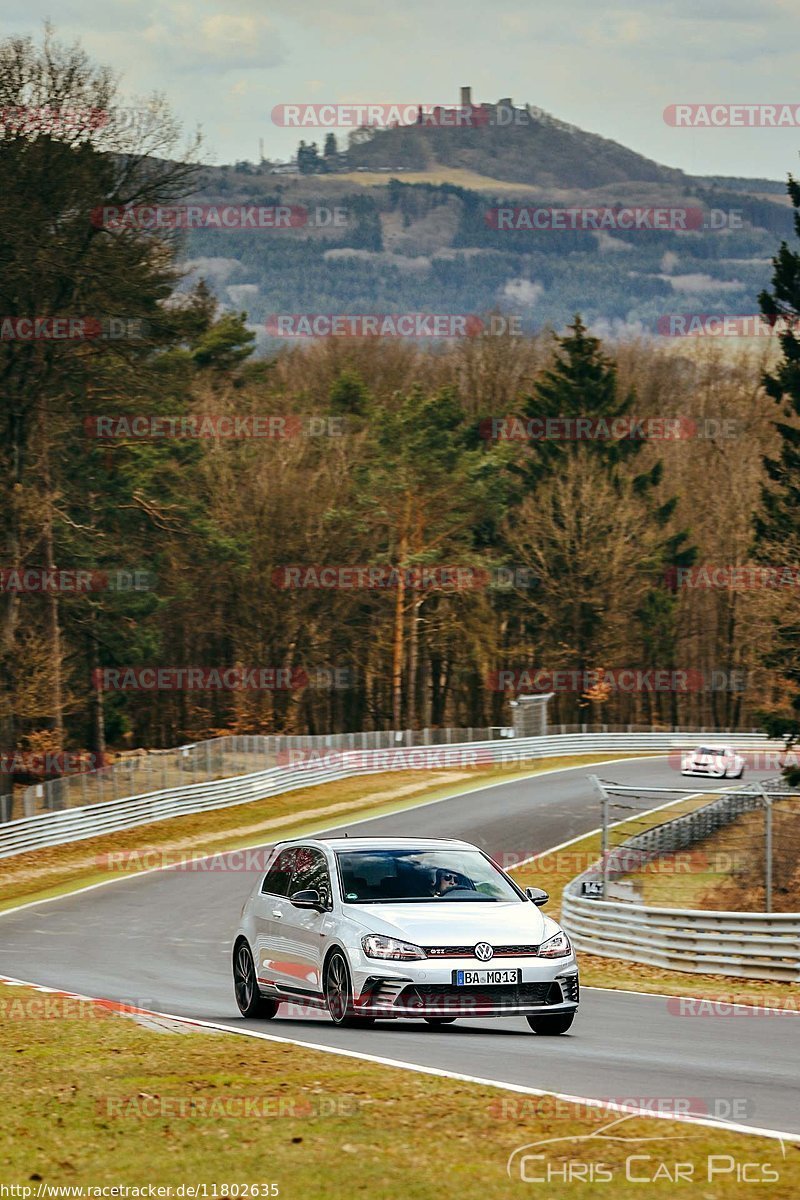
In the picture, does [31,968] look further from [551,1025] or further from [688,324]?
[688,324]

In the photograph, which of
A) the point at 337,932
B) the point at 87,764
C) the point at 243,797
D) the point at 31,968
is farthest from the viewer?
the point at 87,764

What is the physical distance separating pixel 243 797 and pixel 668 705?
46.1 meters

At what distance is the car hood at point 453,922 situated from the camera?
A: 13.0 meters

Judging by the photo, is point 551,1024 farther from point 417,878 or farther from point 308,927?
point 308,927

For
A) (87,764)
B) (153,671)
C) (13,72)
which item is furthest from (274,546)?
(13,72)

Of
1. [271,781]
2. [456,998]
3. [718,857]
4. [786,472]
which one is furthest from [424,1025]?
[271,781]

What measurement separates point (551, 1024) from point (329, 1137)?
5.18 metres

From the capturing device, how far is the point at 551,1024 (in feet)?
44.2

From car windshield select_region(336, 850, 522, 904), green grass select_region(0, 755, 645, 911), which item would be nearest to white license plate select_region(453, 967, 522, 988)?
car windshield select_region(336, 850, 522, 904)

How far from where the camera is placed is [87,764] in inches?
2328

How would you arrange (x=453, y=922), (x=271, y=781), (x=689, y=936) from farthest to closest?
(x=271, y=781) → (x=689, y=936) → (x=453, y=922)

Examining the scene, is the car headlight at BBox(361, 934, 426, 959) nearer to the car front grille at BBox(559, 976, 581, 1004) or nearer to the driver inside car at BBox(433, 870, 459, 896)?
the driver inside car at BBox(433, 870, 459, 896)

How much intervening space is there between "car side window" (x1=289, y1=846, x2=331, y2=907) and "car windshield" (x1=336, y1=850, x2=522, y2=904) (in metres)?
0.16

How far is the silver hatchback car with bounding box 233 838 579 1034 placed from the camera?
1298 cm
